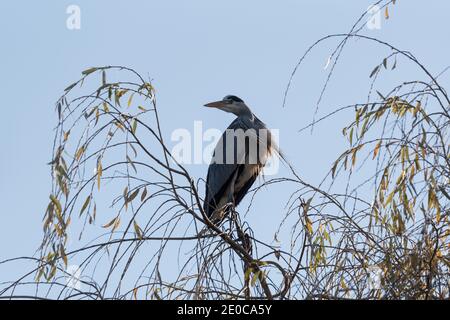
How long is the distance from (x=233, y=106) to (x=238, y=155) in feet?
2.26

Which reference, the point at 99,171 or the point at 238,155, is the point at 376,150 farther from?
the point at 238,155

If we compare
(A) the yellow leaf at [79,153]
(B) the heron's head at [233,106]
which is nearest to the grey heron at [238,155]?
(B) the heron's head at [233,106]

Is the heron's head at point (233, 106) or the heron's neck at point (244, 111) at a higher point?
the heron's head at point (233, 106)

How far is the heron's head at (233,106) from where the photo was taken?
7.07 m

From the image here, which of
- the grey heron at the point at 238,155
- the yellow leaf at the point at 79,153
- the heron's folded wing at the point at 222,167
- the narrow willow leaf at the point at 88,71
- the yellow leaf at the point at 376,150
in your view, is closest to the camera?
the yellow leaf at the point at 79,153

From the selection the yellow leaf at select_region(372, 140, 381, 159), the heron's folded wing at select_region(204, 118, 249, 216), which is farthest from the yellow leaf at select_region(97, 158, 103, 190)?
the heron's folded wing at select_region(204, 118, 249, 216)

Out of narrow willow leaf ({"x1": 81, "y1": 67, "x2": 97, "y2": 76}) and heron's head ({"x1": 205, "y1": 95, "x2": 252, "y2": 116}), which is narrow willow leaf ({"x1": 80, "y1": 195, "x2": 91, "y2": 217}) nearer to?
narrow willow leaf ({"x1": 81, "y1": 67, "x2": 97, "y2": 76})

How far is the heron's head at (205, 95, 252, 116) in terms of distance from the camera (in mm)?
7074

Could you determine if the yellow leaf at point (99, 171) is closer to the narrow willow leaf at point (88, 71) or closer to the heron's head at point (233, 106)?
the narrow willow leaf at point (88, 71)

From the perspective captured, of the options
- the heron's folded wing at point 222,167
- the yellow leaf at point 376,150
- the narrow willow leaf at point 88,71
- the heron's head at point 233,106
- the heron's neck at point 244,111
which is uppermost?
the heron's head at point 233,106

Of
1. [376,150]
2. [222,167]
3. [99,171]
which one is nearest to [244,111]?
[222,167]

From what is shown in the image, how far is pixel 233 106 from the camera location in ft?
23.4

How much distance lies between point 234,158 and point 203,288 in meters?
3.61
